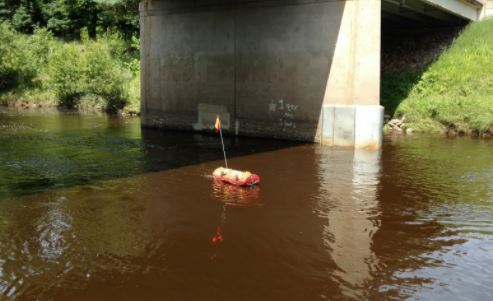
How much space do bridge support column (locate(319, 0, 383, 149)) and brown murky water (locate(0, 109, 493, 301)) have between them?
1359 millimetres

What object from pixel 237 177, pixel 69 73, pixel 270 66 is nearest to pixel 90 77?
pixel 69 73

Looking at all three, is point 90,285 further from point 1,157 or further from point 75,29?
point 75,29

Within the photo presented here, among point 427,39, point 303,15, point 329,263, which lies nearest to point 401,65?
point 427,39

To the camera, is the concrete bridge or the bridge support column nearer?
the bridge support column

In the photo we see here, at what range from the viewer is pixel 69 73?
35719 mm

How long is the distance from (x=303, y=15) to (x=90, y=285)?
50.4 feet

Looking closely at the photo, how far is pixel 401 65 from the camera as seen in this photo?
32.1m

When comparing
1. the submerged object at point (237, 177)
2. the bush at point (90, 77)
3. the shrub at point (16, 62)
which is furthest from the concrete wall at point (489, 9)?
the shrub at point (16, 62)

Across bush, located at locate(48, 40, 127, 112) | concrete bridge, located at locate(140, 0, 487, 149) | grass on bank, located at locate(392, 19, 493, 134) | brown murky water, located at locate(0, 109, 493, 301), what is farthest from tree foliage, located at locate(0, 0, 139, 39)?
brown murky water, located at locate(0, 109, 493, 301)

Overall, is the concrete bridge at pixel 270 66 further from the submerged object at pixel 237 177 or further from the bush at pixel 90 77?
the bush at pixel 90 77

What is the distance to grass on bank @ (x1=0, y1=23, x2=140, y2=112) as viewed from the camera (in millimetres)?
34688

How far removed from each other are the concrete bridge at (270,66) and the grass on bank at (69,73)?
8.91 meters

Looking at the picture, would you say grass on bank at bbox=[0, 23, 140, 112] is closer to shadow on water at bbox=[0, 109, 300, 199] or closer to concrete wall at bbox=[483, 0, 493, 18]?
shadow on water at bbox=[0, 109, 300, 199]

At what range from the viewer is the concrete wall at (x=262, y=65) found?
18.9 m
